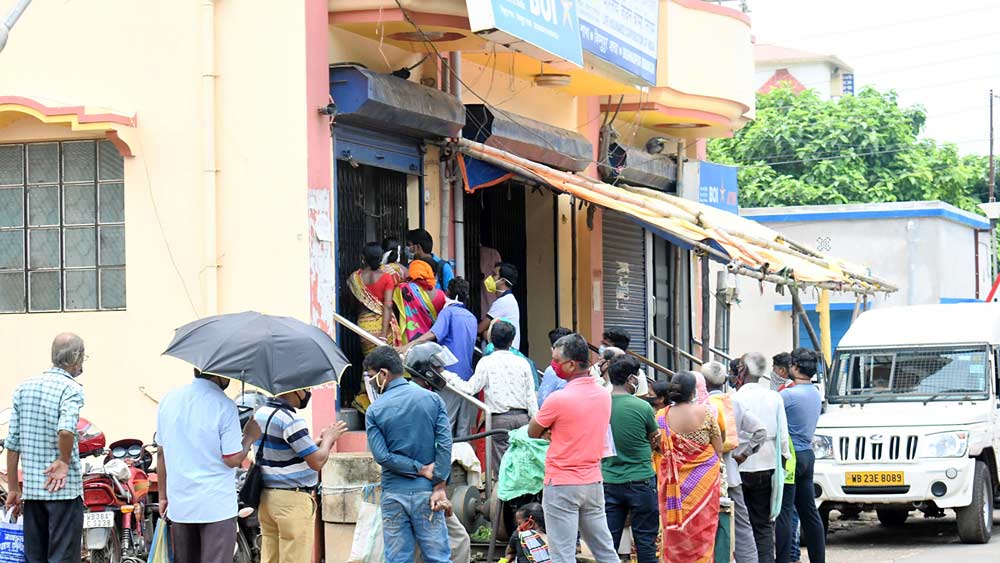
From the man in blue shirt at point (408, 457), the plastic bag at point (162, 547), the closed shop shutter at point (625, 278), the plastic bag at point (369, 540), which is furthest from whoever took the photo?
the closed shop shutter at point (625, 278)

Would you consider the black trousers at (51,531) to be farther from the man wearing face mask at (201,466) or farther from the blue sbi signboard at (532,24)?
the blue sbi signboard at (532,24)

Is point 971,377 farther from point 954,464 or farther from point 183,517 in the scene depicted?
point 183,517

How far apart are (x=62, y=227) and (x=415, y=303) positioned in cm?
304

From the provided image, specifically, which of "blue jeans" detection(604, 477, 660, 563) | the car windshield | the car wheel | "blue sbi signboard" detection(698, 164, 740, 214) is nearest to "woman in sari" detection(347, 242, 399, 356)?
"blue jeans" detection(604, 477, 660, 563)

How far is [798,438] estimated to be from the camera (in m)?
11.4

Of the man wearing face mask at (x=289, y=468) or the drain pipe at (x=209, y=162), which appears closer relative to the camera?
the man wearing face mask at (x=289, y=468)

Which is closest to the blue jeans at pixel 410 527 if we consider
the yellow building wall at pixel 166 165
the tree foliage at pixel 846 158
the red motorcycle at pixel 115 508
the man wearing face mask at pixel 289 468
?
the man wearing face mask at pixel 289 468

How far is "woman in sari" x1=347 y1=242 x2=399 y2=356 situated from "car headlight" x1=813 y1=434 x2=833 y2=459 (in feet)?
14.7

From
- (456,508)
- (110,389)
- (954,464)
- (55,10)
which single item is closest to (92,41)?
(55,10)

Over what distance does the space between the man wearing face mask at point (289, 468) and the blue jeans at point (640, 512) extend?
7.44 feet

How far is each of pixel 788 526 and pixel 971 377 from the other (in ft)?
13.8

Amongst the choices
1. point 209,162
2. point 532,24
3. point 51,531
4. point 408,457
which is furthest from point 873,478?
point 51,531

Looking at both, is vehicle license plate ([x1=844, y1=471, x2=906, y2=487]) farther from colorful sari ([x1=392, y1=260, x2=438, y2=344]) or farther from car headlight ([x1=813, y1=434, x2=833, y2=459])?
colorful sari ([x1=392, y1=260, x2=438, y2=344])

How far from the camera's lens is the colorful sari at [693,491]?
9727 mm
